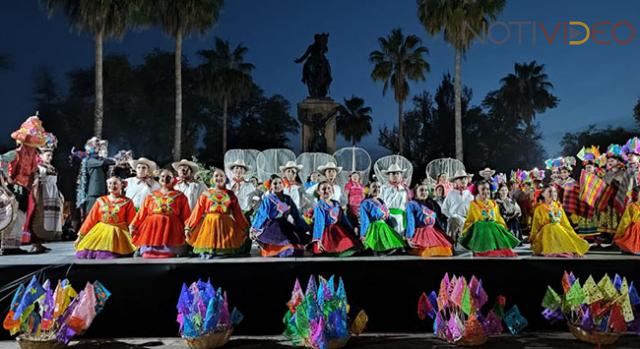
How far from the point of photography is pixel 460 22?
1986 cm

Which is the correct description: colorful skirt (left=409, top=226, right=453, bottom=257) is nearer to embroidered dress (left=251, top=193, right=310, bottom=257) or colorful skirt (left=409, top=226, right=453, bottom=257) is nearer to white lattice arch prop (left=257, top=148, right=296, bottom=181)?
embroidered dress (left=251, top=193, right=310, bottom=257)

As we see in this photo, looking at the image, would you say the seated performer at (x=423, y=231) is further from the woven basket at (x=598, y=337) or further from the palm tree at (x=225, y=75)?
the palm tree at (x=225, y=75)

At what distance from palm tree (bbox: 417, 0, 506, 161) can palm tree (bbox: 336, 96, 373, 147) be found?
13.2 m

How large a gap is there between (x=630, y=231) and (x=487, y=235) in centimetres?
214

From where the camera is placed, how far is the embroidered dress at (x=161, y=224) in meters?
5.91

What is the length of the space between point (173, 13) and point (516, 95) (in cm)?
2439

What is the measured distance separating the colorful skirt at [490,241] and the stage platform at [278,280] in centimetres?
33

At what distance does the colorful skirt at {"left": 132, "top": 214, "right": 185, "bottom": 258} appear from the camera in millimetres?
5902

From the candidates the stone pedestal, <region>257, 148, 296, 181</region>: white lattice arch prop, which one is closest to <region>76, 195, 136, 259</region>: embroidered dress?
<region>257, 148, 296, 181</region>: white lattice arch prop

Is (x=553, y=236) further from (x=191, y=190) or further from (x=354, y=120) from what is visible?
(x=354, y=120)

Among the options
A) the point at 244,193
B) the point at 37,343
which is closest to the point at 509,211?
the point at 244,193

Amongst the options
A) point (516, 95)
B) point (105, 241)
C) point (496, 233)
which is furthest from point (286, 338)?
point (516, 95)

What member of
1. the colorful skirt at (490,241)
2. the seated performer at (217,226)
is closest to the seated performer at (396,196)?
the colorful skirt at (490,241)

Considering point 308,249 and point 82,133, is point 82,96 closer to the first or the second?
point 82,133
